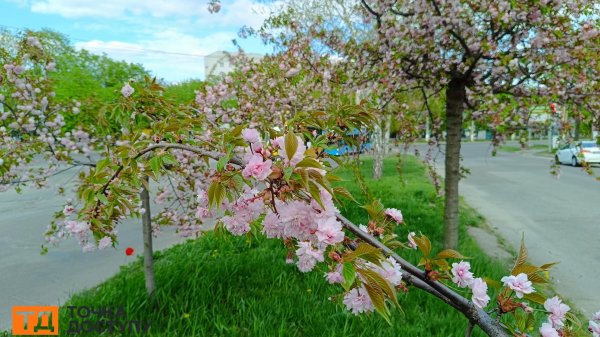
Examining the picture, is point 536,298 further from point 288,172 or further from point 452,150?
point 452,150

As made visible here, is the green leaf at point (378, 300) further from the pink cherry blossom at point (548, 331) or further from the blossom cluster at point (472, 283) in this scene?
the pink cherry blossom at point (548, 331)

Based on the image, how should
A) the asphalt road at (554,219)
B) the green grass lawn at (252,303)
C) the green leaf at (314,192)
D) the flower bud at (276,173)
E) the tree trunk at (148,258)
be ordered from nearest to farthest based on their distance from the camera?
the green leaf at (314,192)
the flower bud at (276,173)
the green grass lawn at (252,303)
the tree trunk at (148,258)
the asphalt road at (554,219)

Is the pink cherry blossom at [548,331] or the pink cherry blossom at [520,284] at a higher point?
the pink cherry blossom at [520,284]

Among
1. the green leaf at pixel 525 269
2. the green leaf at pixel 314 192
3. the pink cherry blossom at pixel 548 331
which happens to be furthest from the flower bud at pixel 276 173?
the pink cherry blossom at pixel 548 331

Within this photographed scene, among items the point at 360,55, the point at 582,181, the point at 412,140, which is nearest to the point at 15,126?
the point at 360,55

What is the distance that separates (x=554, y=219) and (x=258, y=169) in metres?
8.68

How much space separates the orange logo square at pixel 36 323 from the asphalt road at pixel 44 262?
0.80 feet

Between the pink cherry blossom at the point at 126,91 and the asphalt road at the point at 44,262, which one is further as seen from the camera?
the asphalt road at the point at 44,262

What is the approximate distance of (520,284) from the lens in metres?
1.22

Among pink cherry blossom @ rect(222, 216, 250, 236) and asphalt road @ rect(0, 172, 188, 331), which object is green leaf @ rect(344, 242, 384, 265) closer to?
pink cherry blossom @ rect(222, 216, 250, 236)

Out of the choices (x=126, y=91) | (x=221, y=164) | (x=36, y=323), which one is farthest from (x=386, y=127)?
(x=221, y=164)

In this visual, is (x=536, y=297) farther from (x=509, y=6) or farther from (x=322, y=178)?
(x=509, y=6)

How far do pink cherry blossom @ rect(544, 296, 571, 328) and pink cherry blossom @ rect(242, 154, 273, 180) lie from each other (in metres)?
1.04

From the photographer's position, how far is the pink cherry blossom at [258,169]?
41.5 inches
